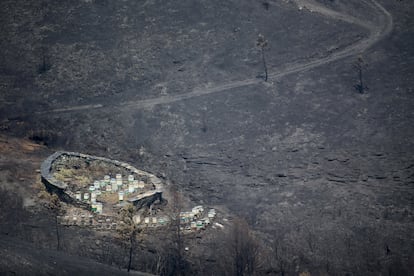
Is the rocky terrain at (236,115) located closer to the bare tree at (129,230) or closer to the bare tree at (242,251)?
the bare tree at (242,251)

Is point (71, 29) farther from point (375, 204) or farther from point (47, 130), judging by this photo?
point (375, 204)

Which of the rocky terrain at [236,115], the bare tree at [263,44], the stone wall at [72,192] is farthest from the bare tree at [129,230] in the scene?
the bare tree at [263,44]

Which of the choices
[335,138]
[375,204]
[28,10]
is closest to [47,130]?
[28,10]

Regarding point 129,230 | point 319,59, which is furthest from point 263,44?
point 129,230

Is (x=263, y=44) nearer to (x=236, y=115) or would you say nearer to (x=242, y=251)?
(x=236, y=115)

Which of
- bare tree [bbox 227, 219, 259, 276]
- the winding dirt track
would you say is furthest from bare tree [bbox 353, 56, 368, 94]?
bare tree [bbox 227, 219, 259, 276]
